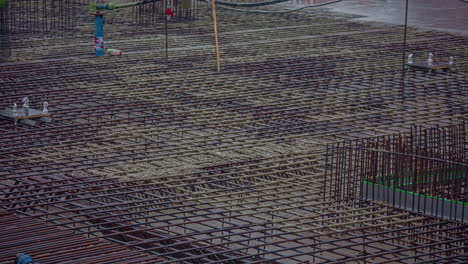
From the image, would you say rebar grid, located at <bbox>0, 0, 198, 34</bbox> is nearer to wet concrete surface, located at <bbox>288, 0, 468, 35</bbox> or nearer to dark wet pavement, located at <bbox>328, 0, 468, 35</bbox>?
wet concrete surface, located at <bbox>288, 0, 468, 35</bbox>

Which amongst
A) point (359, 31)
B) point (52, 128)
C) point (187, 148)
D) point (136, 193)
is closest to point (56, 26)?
point (359, 31)

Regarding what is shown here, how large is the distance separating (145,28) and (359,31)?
7.35 metres

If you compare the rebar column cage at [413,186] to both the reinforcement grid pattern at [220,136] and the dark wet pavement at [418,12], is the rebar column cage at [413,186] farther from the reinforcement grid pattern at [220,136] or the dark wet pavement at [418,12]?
the dark wet pavement at [418,12]

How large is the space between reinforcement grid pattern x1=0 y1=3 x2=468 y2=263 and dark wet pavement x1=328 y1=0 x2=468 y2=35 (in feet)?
11.0

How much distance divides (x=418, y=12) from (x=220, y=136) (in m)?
20.8

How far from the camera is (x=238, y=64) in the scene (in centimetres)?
2150

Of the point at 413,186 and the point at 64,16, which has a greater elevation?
the point at 64,16

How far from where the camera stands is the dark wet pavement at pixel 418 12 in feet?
98.4

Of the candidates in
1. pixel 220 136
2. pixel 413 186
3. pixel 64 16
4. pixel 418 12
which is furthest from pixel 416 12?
pixel 413 186

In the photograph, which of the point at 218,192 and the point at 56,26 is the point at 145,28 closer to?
the point at 56,26

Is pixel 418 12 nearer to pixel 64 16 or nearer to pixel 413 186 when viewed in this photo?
pixel 64 16

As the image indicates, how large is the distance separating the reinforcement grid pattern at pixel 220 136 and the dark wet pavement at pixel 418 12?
3.35 meters

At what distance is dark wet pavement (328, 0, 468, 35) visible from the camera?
98.4 ft

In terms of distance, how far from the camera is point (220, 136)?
15039 millimetres
